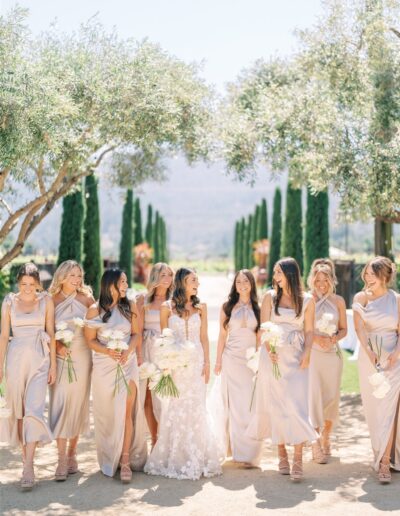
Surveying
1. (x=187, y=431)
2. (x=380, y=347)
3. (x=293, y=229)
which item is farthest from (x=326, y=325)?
(x=293, y=229)

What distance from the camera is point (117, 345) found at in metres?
6.64

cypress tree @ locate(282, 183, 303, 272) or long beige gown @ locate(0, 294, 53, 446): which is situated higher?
cypress tree @ locate(282, 183, 303, 272)

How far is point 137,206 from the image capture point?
1912 inches

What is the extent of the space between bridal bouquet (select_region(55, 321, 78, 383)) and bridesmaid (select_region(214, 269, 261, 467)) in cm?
151

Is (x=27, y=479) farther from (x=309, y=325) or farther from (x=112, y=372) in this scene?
(x=309, y=325)

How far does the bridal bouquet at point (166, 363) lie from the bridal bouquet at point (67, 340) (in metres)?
0.66

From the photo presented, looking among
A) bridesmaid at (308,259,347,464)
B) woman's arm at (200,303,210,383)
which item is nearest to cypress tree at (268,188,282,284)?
bridesmaid at (308,259,347,464)

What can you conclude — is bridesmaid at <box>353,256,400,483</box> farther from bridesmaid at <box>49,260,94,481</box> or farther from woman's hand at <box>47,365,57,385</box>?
woman's hand at <box>47,365,57,385</box>

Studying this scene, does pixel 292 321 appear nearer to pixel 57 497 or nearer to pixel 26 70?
pixel 57 497

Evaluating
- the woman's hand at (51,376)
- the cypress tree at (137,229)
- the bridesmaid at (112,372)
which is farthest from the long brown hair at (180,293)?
the cypress tree at (137,229)

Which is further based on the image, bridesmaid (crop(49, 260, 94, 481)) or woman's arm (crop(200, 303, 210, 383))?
woman's arm (crop(200, 303, 210, 383))

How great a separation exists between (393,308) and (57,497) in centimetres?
361

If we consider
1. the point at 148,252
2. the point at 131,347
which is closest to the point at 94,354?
the point at 131,347

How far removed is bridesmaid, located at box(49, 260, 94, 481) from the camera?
685 centimetres
